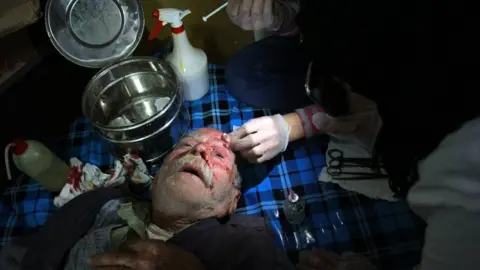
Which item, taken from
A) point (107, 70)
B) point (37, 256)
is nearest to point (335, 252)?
point (37, 256)

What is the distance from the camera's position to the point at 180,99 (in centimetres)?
172

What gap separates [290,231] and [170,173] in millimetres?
482

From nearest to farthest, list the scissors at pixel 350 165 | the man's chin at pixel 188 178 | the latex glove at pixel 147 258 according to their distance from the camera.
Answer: the latex glove at pixel 147 258
the man's chin at pixel 188 178
the scissors at pixel 350 165

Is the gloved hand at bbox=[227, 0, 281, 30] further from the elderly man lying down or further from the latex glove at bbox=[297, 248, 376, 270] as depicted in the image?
the latex glove at bbox=[297, 248, 376, 270]

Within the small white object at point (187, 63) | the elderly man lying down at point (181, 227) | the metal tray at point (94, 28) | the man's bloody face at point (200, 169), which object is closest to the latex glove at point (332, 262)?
the elderly man lying down at point (181, 227)

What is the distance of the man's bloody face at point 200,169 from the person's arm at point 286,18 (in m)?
0.52

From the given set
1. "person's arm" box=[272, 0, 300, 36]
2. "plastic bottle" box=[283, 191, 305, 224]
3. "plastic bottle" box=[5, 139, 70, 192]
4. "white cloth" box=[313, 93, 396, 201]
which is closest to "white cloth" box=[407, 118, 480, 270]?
"white cloth" box=[313, 93, 396, 201]

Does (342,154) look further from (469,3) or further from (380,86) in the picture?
(469,3)

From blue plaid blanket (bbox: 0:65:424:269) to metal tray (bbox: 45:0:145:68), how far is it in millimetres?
329

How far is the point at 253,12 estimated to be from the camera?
155 cm

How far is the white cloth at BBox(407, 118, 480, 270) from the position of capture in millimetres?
769

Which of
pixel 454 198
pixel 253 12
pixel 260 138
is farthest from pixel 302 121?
pixel 454 198

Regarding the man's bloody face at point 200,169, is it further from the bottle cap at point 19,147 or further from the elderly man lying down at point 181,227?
the bottle cap at point 19,147

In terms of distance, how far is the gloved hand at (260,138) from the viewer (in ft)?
5.02
